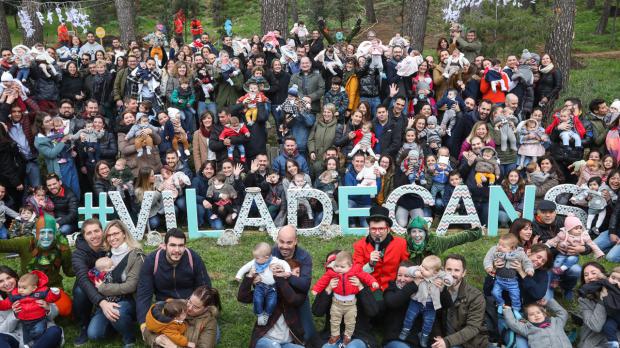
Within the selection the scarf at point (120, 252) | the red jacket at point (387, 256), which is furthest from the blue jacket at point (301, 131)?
the scarf at point (120, 252)

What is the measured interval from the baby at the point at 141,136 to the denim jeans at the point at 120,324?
3.68m

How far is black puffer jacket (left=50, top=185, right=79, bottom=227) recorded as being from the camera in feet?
29.0

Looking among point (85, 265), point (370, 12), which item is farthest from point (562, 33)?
point (370, 12)

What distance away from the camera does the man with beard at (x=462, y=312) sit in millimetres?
5785

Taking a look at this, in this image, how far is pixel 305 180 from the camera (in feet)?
29.4

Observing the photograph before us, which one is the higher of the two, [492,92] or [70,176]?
[492,92]

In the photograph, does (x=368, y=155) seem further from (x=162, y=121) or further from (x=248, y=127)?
(x=162, y=121)

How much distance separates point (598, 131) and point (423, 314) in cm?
594

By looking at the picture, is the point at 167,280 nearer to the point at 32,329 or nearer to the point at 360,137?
the point at 32,329

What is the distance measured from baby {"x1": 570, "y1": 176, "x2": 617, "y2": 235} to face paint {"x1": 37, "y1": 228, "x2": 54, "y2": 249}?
6.91m

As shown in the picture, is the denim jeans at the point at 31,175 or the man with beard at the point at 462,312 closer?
the man with beard at the point at 462,312

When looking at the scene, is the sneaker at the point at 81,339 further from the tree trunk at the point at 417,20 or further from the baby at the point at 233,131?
the tree trunk at the point at 417,20

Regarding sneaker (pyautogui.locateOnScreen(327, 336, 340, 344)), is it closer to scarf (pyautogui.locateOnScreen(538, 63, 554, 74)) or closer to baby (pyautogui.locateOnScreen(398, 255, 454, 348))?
baby (pyautogui.locateOnScreen(398, 255, 454, 348))

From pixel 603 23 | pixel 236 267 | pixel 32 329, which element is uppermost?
pixel 603 23
